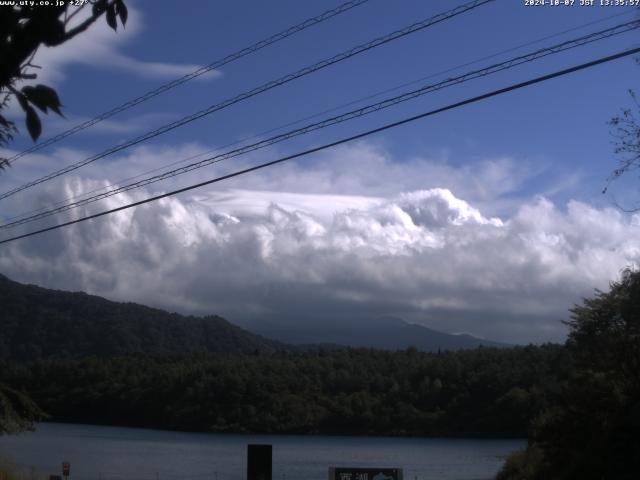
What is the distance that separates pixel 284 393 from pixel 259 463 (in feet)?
249

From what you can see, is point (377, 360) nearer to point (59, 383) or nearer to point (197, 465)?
point (59, 383)

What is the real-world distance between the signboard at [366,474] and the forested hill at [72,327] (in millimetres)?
109227

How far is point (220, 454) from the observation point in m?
56.7

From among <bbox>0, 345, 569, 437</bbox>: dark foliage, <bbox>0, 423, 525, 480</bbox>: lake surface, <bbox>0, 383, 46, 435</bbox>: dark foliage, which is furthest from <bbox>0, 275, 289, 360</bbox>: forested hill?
<bbox>0, 383, 46, 435</bbox>: dark foliage

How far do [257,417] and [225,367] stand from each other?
8.96 metres

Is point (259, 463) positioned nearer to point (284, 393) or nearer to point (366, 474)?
point (366, 474)

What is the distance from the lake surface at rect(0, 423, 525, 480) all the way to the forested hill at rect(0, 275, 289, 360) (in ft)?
147

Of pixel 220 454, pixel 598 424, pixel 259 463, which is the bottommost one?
pixel 220 454

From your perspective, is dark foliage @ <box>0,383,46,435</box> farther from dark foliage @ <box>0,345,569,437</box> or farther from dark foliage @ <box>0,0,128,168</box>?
dark foliage @ <box>0,345,569,437</box>

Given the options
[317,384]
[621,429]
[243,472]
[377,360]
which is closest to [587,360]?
[621,429]

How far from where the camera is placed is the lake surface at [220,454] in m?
43.9

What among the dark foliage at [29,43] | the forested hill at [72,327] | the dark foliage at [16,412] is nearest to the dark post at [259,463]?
the dark foliage at [29,43]

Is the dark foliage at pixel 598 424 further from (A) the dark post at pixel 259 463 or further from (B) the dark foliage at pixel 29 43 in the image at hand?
(B) the dark foliage at pixel 29 43

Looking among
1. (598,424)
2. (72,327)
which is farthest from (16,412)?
(72,327)
